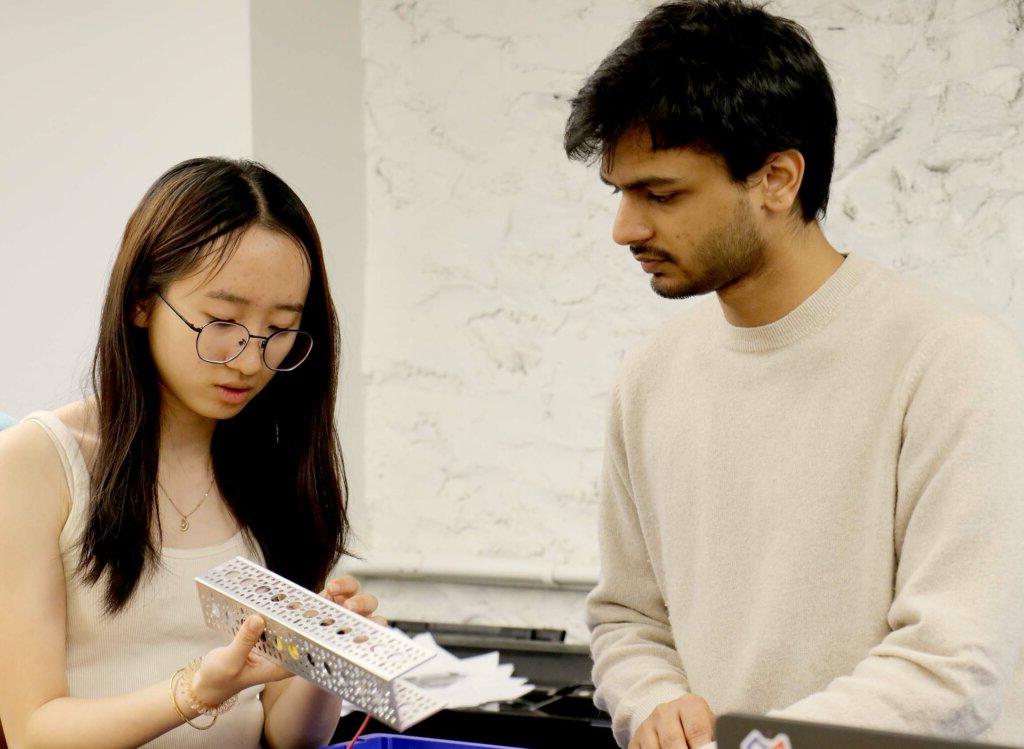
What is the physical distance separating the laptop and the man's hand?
0.56 m

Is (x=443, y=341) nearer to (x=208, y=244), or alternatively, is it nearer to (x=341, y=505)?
(x=341, y=505)

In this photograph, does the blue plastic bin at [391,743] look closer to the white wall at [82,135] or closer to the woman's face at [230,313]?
the woman's face at [230,313]

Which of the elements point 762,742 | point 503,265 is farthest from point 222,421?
point 503,265

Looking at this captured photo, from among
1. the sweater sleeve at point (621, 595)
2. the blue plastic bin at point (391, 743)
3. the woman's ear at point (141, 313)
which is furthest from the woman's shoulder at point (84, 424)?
the sweater sleeve at point (621, 595)

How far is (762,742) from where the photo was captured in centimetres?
64

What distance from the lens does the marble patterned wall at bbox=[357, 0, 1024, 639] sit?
207cm

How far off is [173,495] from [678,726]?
598 mm

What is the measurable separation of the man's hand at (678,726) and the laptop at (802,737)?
558 millimetres

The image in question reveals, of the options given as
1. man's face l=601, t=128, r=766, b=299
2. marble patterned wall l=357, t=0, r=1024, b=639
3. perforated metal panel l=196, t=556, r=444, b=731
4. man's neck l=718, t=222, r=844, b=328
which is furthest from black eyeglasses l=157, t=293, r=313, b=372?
marble patterned wall l=357, t=0, r=1024, b=639

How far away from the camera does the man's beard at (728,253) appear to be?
1.26 metres

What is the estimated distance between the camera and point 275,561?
136cm

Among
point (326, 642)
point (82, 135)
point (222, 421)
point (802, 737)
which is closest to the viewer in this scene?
point (802, 737)

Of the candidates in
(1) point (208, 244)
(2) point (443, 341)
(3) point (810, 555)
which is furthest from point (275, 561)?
(2) point (443, 341)

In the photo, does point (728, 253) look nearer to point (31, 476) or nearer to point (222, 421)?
point (222, 421)
